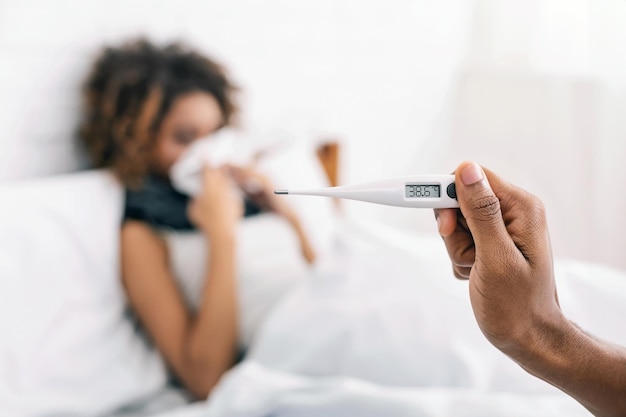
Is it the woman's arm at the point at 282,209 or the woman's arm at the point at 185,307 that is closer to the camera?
the woman's arm at the point at 185,307

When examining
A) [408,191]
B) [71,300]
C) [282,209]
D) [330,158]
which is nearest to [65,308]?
[71,300]

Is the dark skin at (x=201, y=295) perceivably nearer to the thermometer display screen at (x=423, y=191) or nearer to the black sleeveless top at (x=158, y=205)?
the black sleeveless top at (x=158, y=205)

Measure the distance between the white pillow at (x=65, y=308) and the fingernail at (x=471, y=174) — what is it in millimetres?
725

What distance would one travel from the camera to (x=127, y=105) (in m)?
1.27

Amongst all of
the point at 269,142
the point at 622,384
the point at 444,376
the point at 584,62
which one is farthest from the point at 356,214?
the point at 622,384

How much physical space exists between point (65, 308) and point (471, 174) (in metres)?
0.75

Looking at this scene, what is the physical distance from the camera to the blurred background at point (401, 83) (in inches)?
48.7

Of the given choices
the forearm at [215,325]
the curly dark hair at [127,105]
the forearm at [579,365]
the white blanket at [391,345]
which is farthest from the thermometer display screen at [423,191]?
the curly dark hair at [127,105]

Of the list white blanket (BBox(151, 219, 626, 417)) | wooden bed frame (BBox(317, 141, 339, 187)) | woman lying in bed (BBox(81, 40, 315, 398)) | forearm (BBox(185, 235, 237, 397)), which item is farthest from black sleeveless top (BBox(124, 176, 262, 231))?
wooden bed frame (BBox(317, 141, 339, 187))

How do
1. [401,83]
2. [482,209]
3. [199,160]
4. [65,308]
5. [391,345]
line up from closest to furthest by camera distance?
[482,209], [391,345], [65,308], [199,160], [401,83]

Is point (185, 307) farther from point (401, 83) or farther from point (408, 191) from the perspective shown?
point (401, 83)

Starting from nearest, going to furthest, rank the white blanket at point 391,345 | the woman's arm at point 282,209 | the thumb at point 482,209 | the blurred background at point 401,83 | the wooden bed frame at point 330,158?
the thumb at point 482,209 → the white blanket at point 391,345 → the blurred background at point 401,83 → the woman's arm at point 282,209 → the wooden bed frame at point 330,158

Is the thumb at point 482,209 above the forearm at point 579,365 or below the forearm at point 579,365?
above

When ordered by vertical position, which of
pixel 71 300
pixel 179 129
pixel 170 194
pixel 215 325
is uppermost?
pixel 179 129
